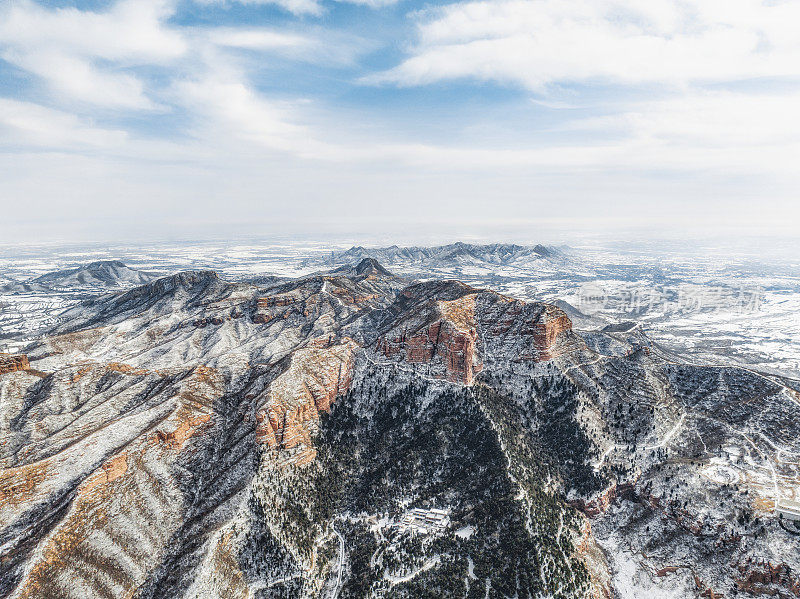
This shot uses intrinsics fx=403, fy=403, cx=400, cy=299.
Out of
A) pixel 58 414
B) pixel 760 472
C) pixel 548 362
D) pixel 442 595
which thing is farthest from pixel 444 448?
pixel 58 414

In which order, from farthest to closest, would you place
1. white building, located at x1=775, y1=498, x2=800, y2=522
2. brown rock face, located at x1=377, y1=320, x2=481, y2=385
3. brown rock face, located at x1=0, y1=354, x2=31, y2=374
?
brown rock face, located at x1=0, y1=354, x2=31, y2=374 → brown rock face, located at x1=377, y1=320, x2=481, y2=385 → white building, located at x1=775, y1=498, x2=800, y2=522

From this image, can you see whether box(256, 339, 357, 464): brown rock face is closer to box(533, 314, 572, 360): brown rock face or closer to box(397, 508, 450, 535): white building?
box(397, 508, 450, 535): white building

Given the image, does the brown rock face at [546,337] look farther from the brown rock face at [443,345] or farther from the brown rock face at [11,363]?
the brown rock face at [11,363]

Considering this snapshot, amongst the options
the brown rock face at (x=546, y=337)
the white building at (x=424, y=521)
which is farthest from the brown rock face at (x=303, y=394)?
the brown rock face at (x=546, y=337)

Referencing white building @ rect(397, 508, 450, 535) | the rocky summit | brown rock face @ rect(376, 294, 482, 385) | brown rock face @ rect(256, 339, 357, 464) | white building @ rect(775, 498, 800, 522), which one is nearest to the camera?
the rocky summit

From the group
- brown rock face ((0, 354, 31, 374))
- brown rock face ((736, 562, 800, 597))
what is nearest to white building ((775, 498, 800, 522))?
brown rock face ((736, 562, 800, 597))

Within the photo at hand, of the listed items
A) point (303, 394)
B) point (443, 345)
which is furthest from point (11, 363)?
point (443, 345)
